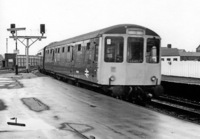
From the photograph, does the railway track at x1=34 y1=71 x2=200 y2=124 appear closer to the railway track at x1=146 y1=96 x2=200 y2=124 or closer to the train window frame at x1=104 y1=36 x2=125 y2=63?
the railway track at x1=146 y1=96 x2=200 y2=124

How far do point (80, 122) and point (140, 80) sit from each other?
578cm

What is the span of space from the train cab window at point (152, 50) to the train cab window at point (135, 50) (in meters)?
0.31

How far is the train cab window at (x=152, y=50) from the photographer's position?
12820mm

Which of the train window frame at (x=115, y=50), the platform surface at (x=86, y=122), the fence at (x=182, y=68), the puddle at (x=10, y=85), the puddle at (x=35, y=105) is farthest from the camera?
the fence at (x=182, y=68)

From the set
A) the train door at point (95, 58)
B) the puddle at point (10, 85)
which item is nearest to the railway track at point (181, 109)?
the train door at point (95, 58)

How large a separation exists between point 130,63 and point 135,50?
2.00ft

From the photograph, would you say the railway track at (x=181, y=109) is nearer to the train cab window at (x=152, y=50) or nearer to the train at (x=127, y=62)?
the train at (x=127, y=62)

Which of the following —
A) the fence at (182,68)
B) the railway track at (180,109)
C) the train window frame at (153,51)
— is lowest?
the railway track at (180,109)

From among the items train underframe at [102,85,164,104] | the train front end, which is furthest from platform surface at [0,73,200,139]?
the train front end

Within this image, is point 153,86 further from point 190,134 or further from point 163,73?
point 163,73

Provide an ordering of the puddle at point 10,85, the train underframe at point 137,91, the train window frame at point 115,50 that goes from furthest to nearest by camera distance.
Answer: the puddle at point 10,85 → the train window frame at point 115,50 → the train underframe at point 137,91

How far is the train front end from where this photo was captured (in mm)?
12320

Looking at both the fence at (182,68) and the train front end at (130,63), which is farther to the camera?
the fence at (182,68)

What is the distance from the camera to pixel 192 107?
12953mm
